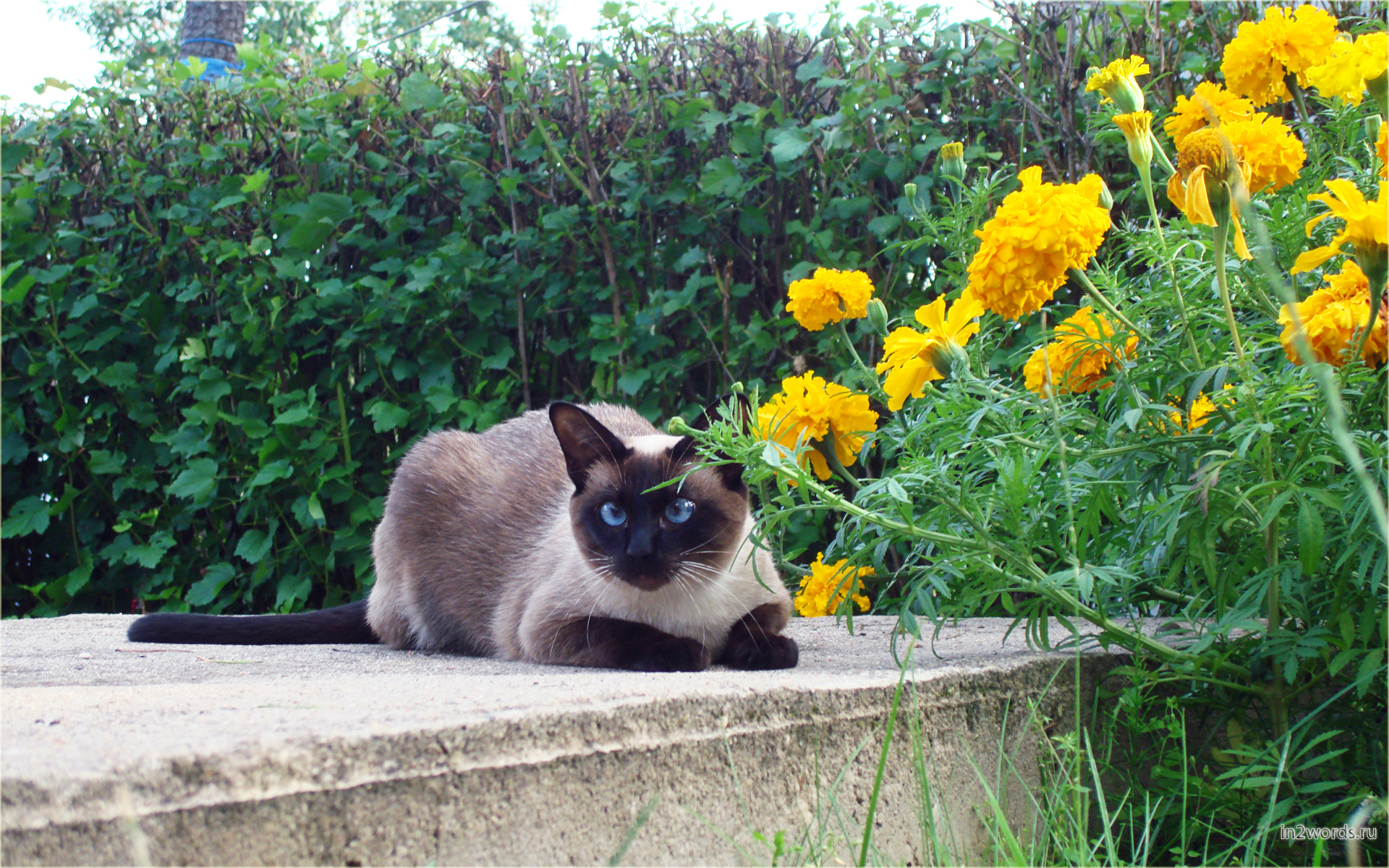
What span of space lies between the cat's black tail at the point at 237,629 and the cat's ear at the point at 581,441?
2.93 ft

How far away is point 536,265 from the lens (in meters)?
3.85

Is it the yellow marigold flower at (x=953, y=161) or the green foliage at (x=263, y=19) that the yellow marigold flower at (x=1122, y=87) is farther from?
the green foliage at (x=263, y=19)

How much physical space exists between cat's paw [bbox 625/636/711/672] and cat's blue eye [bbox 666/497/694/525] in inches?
11.8

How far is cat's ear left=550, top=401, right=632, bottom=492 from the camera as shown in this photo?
7.63ft

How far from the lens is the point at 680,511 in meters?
2.24

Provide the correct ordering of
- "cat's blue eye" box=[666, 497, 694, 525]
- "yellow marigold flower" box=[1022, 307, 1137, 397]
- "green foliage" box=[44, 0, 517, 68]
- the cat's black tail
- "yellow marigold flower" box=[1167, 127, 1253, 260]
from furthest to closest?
"green foliage" box=[44, 0, 517, 68] → the cat's black tail → "cat's blue eye" box=[666, 497, 694, 525] → "yellow marigold flower" box=[1022, 307, 1137, 397] → "yellow marigold flower" box=[1167, 127, 1253, 260]

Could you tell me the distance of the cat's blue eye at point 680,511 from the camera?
224 cm

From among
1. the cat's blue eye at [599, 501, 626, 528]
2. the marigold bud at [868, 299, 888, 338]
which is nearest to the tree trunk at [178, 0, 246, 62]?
the cat's blue eye at [599, 501, 626, 528]

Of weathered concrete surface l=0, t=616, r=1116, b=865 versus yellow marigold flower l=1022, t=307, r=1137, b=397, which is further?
yellow marigold flower l=1022, t=307, r=1137, b=397

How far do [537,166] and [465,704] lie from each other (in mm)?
2938

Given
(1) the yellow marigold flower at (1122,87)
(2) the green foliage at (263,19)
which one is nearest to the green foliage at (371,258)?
(1) the yellow marigold flower at (1122,87)

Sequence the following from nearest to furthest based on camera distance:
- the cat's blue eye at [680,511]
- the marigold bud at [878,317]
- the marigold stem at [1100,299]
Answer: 1. the marigold stem at [1100,299]
2. the marigold bud at [878,317]
3. the cat's blue eye at [680,511]

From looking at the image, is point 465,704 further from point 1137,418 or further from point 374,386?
point 374,386

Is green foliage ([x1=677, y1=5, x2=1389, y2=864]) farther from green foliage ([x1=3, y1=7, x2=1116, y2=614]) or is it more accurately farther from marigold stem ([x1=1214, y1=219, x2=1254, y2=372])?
green foliage ([x1=3, y1=7, x2=1116, y2=614])
